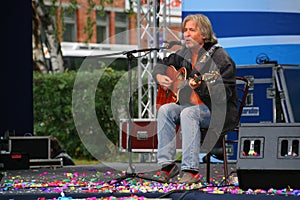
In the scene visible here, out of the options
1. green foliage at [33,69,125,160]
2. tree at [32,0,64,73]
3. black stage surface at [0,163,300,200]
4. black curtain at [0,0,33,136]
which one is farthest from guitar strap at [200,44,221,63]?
tree at [32,0,64,73]

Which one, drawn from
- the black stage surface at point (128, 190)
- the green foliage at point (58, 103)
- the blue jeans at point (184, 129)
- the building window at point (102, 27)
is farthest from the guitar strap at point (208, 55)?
the building window at point (102, 27)

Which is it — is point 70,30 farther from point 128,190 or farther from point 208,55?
point 128,190

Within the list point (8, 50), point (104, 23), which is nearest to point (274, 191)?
point (8, 50)

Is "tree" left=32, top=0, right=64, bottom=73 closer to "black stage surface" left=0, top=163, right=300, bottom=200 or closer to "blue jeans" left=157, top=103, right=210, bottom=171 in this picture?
"black stage surface" left=0, top=163, right=300, bottom=200

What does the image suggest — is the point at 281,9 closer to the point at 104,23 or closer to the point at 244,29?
the point at 244,29

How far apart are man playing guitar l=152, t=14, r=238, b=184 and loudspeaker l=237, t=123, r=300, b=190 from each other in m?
0.40

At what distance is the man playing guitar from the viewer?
4.61 metres

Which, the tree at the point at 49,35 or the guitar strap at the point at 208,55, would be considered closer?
the guitar strap at the point at 208,55

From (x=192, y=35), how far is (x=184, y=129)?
626 millimetres

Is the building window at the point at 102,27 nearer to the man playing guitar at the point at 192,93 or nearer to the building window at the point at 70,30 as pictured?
the building window at the point at 70,30

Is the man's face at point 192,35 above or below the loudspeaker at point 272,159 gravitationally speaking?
above

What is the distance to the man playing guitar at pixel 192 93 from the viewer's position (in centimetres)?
461

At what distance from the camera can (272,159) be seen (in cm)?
423

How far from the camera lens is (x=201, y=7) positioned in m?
7.16
